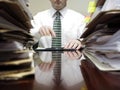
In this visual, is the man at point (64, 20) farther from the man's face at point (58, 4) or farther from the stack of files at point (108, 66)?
the stack of files at point (108, 66)

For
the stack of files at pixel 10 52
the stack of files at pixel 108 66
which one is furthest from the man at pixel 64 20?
the stack of files at pixel 10 52

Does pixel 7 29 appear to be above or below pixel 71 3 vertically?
below

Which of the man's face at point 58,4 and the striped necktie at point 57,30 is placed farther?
the man's face at point 58,4

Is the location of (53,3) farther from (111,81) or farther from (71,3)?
(111,81)

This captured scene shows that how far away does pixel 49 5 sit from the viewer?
116 inches

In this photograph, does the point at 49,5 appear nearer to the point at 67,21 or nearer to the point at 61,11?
the point at 61,11

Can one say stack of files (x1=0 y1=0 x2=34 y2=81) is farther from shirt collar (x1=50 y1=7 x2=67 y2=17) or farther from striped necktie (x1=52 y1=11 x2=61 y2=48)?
shirt collar (x1=50 y1=7 x2=67 y2=17)

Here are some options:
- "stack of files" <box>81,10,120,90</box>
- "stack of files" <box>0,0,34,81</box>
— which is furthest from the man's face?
"stack of files" <box>0,0,34,81</box>

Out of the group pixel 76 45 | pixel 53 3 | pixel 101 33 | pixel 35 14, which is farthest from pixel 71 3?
pixel 101 33

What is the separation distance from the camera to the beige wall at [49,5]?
2748mm

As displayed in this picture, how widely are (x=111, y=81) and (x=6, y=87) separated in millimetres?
153

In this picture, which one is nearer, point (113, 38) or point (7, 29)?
point (7, 29)

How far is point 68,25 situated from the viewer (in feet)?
9.09

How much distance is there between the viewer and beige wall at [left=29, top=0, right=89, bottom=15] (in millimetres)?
2748
